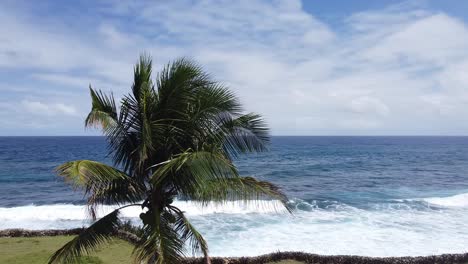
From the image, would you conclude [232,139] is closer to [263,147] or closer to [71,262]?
[263,147]

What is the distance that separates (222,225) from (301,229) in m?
3.62

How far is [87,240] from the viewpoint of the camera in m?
6.23

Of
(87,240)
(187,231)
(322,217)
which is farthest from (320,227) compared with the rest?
(87,240)

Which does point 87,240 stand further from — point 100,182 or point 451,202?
point 451,202

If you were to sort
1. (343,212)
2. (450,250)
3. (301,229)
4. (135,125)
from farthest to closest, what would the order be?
(343,212)
(301,229)
(450,250)
(135,125)

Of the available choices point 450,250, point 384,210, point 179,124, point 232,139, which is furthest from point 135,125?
point 384,210

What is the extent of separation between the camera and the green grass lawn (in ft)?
32.8

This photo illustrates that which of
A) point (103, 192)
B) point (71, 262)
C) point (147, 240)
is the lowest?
point (71, 262)

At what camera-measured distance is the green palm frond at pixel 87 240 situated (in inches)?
243

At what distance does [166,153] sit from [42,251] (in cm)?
632

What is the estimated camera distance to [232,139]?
7094mm

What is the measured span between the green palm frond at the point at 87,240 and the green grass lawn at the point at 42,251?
3589 millimetres

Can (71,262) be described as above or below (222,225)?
above

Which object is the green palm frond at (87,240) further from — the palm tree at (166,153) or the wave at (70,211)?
the wave at (70,211)
